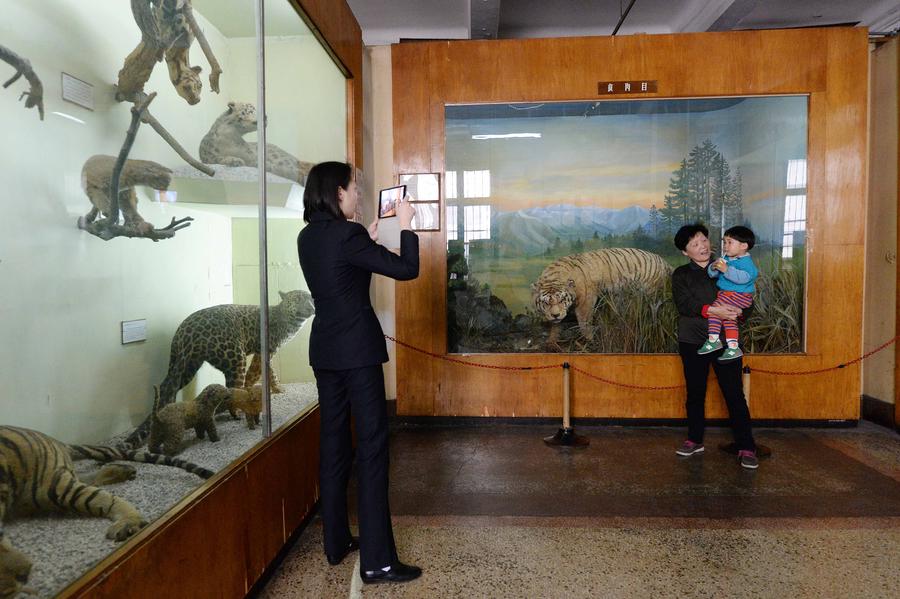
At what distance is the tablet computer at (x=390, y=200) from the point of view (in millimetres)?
2355

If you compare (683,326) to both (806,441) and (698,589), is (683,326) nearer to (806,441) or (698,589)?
(806,441)

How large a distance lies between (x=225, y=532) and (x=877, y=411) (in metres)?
5.28

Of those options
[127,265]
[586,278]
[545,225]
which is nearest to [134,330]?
[127,265]

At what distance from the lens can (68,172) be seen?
136 centimetres

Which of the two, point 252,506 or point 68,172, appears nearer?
point 68,172

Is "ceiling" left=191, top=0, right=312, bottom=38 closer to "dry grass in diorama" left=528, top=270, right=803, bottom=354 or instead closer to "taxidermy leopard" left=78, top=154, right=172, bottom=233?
"taxidermy leopard" left=78, top=154, right=172, bottom=233

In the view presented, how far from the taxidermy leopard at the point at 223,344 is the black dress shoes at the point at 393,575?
970mm

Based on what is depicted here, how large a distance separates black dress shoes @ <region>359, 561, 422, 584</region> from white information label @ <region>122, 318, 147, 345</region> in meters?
1.32

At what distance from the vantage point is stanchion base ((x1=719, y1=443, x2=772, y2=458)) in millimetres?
3799

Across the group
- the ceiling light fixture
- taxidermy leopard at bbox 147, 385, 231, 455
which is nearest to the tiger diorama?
taxidermy leopard at bbox 147, 385, 231, 455

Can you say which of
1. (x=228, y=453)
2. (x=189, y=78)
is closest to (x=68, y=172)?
(x=189, y=78)

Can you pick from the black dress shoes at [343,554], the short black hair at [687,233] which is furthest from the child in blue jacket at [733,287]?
the black dress shoes at [343,554]

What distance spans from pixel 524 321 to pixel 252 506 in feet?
9.95

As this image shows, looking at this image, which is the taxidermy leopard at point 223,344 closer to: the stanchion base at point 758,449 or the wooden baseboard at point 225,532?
the wooden baseboard at point 225,532
